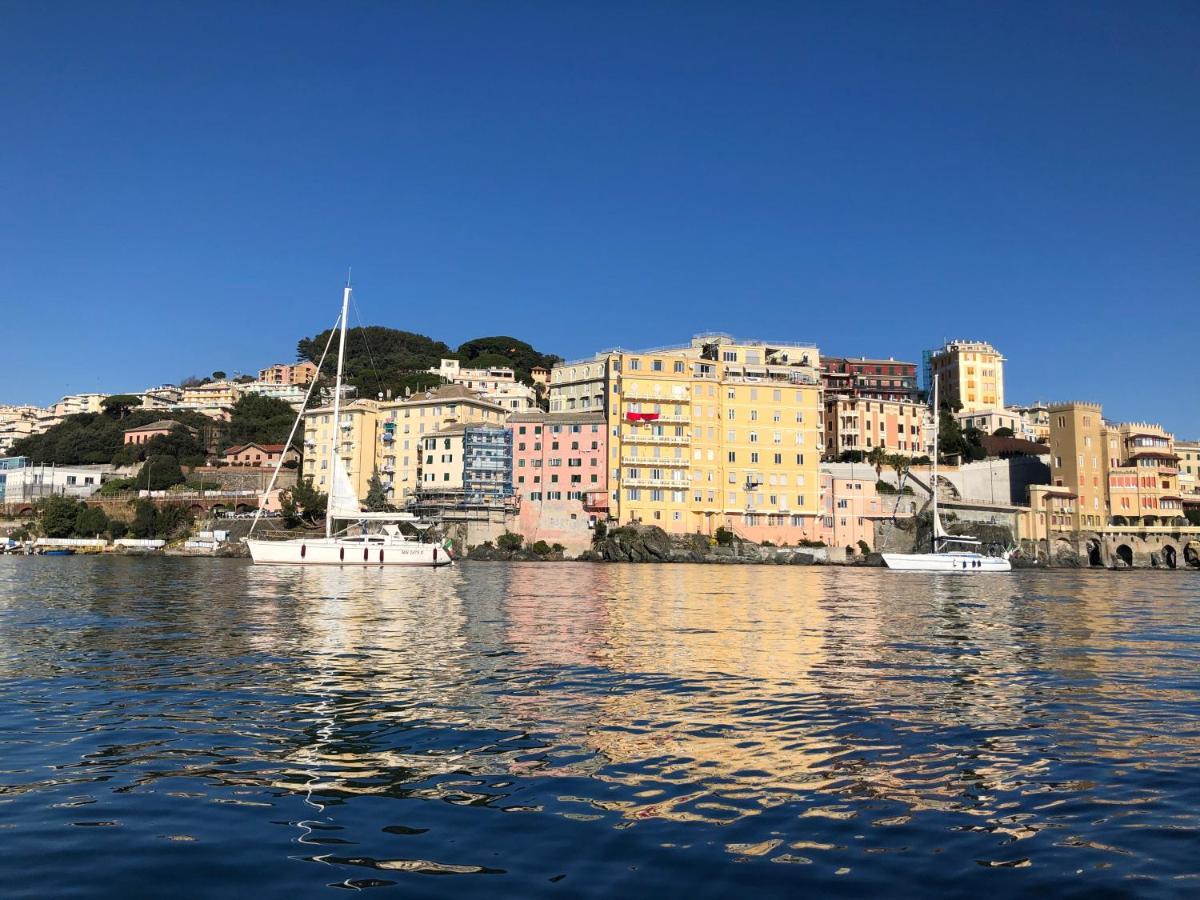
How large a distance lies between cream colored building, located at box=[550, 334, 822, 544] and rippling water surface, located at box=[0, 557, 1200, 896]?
72303mm

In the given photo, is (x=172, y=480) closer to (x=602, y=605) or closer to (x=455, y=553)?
(x=455, y=553)

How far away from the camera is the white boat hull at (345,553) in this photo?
65938 mm

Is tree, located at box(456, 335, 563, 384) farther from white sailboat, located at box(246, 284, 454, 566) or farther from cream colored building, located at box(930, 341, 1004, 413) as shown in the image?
white sailboat, located at box(246, 284, 454, 566)

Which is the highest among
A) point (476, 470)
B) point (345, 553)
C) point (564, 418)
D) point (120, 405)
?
point (120, 405)

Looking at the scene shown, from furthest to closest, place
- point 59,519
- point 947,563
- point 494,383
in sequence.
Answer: point 494,383 → point 59,519 → point 947,563

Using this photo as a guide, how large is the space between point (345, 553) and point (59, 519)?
66553mm

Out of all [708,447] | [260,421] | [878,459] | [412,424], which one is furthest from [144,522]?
[878,459]

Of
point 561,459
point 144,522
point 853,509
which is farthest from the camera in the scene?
point 144,522

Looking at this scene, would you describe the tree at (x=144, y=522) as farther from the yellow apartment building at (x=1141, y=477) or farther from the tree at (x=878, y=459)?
the yellow apartment building at (x=1141, y=477)

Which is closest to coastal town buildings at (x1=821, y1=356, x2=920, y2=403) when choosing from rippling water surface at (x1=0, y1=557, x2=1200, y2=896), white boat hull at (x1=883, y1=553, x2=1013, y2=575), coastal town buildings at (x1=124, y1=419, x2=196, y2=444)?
white boat hull at (x1=883, y1=553, x2=1013, y2=575)

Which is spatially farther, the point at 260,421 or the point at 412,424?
the point at 260,421

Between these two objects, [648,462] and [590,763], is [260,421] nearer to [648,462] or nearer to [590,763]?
[648,462]

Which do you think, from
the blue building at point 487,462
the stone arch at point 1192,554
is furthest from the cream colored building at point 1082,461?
the blue building at point 487,462

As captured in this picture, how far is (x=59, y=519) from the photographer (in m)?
113
